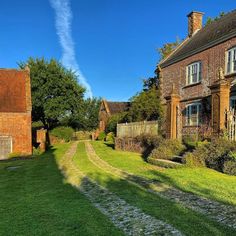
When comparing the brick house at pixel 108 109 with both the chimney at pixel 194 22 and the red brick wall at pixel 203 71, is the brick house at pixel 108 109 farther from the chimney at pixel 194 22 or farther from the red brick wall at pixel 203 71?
the chimney at pixel 194 22

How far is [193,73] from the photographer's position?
24.6 meters

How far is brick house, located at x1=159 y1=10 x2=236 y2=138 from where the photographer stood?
18266 mm

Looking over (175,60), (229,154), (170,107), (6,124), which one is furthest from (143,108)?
(229,154)

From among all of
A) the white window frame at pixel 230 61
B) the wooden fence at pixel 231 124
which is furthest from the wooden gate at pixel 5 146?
the white window frame at pixel 230 61

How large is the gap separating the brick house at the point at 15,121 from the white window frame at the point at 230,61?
15.9m

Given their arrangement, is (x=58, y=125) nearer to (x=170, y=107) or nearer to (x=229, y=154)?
(x=170, y=107)

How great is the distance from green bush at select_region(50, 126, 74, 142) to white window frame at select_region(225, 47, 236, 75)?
26112 mm

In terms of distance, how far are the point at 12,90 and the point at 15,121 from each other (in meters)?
3.39

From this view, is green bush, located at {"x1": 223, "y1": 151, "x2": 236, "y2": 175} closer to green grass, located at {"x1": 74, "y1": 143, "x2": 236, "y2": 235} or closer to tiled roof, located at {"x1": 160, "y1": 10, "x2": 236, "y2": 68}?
green grass, located at {"x1": 74, "y1": 143, "x2": 236, "y2": 235}

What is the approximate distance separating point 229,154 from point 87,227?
7766 mm

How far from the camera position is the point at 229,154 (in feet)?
38.0

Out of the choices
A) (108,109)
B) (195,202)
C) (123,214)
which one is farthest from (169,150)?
(108,109)

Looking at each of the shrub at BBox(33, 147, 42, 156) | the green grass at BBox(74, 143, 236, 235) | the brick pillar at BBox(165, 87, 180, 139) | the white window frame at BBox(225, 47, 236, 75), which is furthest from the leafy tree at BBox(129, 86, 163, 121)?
the green grass at BBox(74, 143, 236, 235)

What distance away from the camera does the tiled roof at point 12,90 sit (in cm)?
2465
